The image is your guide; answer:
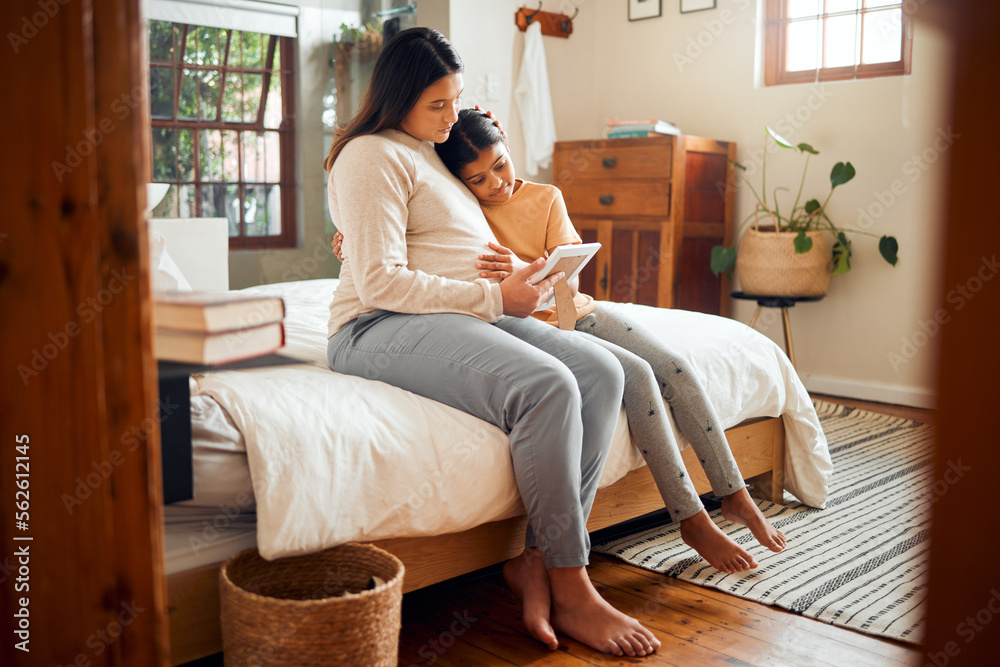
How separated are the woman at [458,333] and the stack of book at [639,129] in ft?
6.41

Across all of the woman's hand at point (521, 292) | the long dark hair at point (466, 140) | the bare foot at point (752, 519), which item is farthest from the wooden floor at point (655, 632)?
the long dark hair at point (466, 140)

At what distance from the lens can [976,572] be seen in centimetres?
53

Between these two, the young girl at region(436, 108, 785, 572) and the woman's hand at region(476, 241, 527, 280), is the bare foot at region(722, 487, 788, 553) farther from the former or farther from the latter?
the woman's hand at region(476, 241, 527, 280)

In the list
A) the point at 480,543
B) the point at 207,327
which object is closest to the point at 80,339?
the point at 207,327

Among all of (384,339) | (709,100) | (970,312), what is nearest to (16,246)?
(970,312)

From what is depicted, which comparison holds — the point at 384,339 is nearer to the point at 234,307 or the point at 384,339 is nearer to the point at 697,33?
the point at 234,307

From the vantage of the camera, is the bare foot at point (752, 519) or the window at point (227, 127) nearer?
the bare foot at point (752, 519)

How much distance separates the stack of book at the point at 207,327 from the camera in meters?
0.76

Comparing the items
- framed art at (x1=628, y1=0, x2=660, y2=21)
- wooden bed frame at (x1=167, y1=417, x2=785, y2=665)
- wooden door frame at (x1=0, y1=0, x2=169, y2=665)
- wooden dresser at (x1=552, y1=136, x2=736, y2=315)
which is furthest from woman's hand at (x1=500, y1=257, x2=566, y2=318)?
framed art at (x1=628, y1=0, x2=660, y2=21)

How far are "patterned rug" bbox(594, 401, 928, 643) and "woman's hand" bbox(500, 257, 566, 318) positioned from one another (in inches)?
25.2

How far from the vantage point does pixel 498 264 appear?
1.65 m

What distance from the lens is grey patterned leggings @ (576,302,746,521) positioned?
1663 mm

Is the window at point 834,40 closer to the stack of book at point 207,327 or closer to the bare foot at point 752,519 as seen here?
the bare foot at point 752,519

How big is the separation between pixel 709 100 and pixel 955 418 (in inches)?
141
